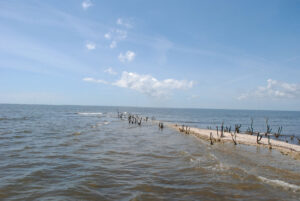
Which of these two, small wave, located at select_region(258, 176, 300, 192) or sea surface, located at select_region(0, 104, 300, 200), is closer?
sea surface, located at select_region(0, 104, 300, 200)

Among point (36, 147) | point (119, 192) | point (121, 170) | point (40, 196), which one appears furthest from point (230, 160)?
point (36, 147)

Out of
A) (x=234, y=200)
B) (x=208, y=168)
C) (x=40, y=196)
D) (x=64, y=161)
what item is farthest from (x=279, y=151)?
(x=40, y=196)

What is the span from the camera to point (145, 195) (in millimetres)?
9562

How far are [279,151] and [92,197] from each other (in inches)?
835

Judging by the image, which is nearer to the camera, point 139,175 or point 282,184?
point 282,184

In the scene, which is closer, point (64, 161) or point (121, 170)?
point (121, 170)

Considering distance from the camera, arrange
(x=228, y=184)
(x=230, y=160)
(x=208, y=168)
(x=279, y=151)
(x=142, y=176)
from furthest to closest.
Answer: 1. (x=279, y=151)
2. (x=230, y=160)
3. (x=208, y=168)
4. (x=142, y=176)
5. (x=228, y=184)

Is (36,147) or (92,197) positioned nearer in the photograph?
(92,197)

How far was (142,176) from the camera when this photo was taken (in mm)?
12320

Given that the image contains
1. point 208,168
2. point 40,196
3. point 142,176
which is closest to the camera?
point 40,196

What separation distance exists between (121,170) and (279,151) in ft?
60.0

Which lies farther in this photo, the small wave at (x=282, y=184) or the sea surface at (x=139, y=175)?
the small wave at (x=282, y=184)

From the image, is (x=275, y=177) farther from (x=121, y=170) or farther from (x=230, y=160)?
(x=121, y=170)

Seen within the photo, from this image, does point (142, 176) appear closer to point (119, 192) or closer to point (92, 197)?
point (119, 192)
